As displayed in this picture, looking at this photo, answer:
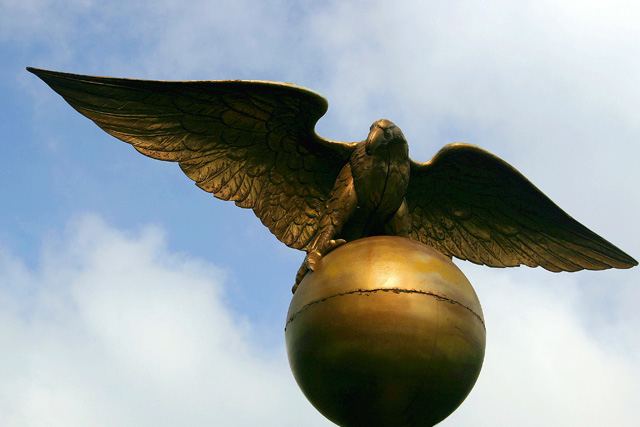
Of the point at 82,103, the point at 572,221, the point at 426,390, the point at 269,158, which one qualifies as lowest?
the point at 426,390

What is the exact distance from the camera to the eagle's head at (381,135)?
8.03 m

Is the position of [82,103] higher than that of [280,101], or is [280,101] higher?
[280,101]

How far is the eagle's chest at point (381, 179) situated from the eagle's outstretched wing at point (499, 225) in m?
0.84

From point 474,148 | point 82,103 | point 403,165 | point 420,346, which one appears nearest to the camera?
point 420,346

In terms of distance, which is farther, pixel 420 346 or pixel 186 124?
pixel 186 124

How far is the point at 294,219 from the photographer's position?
8.70 metres

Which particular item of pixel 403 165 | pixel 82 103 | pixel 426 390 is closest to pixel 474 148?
pixel 403 165

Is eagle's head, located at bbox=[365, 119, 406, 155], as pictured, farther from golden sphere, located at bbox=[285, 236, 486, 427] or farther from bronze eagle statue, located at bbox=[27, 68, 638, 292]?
golden sphere, located at bbox=[285, 236, 486, 427]

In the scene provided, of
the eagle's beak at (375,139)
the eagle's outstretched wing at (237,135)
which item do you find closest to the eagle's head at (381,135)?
the eagle's beak at (375,139)

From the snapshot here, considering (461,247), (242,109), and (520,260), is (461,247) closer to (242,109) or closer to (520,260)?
(520,260)

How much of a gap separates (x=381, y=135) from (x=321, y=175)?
0.93m

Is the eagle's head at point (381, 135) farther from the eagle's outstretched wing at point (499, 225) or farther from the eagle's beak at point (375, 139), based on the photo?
the eagle's outstretched wing at point (499, 225)

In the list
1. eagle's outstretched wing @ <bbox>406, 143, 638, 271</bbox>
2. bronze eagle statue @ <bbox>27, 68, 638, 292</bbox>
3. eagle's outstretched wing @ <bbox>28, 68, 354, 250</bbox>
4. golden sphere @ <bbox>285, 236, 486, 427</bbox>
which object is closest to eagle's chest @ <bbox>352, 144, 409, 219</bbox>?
bronze eagle statue @ <bbox>27, 68, 638, 292</bbox>

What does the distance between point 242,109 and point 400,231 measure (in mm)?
1932
